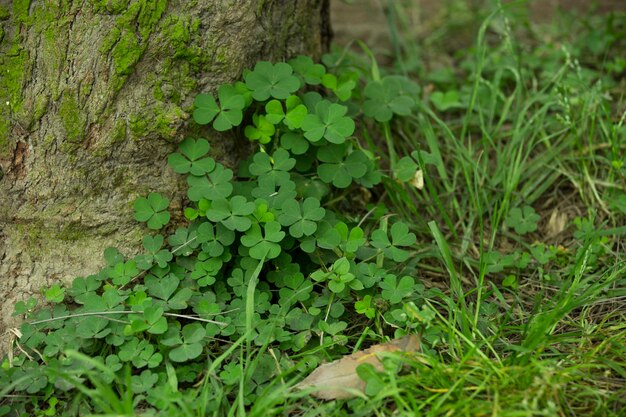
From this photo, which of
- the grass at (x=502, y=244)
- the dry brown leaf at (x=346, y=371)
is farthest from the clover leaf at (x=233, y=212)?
the dry brown leaf at (x=346, y=371)

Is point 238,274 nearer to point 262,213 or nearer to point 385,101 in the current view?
point 262,213

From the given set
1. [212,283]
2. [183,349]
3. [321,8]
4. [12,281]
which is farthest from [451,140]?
[12,281]

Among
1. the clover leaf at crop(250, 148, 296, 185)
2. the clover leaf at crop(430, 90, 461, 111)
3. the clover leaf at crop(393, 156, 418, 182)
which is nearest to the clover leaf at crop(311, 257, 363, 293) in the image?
the clover leaf at crop(250, 148, 296, 185)

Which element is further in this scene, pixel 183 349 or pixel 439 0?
pixel 439 0

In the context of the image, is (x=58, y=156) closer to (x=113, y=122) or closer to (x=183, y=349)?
(x=113, y=122)

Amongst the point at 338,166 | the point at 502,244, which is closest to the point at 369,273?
the point at 338,166
